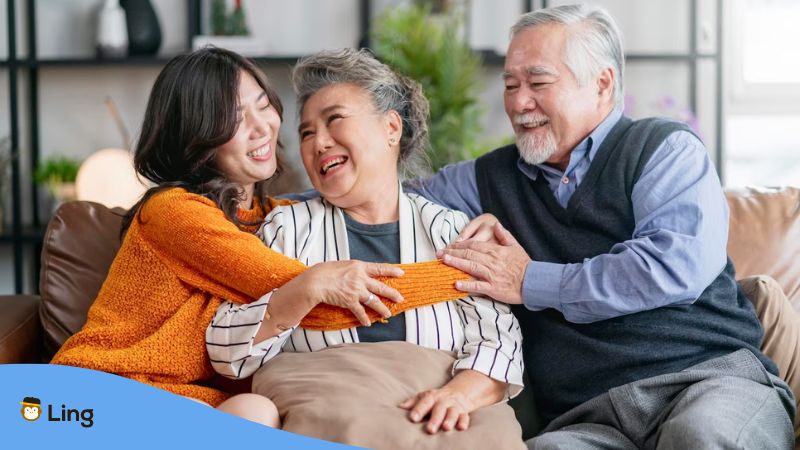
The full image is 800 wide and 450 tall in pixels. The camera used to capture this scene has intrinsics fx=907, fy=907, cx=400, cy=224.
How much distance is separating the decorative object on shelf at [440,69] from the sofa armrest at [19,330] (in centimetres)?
219

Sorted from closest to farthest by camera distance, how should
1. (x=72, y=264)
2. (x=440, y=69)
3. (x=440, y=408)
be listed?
(x=440, y=408) → (x=72, y=264) → (x=440, y=69)

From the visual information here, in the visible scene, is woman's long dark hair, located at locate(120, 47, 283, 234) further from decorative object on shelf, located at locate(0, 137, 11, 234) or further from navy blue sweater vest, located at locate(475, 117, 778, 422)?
decorative object on shelf, located at locate(0, 137, 11, 234)

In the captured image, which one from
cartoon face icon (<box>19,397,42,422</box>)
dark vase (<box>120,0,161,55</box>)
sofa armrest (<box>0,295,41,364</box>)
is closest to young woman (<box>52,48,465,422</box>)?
sofa armrest (<box>0,295,41,364</box>)

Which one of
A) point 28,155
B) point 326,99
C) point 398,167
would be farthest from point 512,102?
point 28,155

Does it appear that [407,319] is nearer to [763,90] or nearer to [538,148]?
[538,148]

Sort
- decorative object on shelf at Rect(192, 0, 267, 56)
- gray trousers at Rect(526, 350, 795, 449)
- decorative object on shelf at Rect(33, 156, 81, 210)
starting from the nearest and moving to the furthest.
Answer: gray trousers at Rect(526, 350, 795, 449), decorative object on shelf at Rect(33, 156, 81, 210), decorative object on shelf at Rect(192, 0, 267, 56)

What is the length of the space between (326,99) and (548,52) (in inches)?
21.4

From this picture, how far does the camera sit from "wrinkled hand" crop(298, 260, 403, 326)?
1.75 m

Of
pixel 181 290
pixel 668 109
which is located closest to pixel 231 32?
pixel 668 109

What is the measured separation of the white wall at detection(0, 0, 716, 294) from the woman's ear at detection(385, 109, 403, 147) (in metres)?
2.70

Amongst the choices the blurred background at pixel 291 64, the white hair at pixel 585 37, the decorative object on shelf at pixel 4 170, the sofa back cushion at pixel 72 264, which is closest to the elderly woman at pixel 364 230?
the white hair at pixel 585 37

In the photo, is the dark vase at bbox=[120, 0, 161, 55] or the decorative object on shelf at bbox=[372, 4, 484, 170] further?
the dark vase at bbox=[120, 0, 161, 55]

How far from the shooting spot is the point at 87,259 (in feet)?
7.41

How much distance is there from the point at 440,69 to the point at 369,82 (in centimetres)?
216
